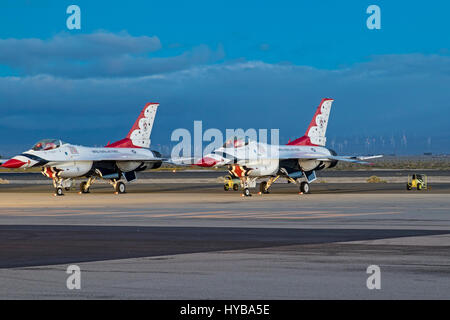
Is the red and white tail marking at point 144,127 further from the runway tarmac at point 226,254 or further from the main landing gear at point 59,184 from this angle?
the runway tarmac at point 226,254

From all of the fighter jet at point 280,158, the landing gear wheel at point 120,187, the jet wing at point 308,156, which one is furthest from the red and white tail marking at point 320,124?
the landing gear wheel at point 120,187

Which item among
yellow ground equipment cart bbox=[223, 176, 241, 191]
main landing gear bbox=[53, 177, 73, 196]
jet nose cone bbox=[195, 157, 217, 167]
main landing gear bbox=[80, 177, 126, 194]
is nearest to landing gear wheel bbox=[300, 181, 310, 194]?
yellow ground equipment cart bbox=[223, 176, 241, 191]

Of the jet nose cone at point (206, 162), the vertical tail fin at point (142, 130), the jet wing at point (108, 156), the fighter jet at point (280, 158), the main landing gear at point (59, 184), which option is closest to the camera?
the jet nose cone at point (206, 162)

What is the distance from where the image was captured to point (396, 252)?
1375 cm

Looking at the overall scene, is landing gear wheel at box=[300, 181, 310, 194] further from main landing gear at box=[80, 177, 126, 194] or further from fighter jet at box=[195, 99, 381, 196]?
main landing gear at box=[80, 177, 126, 194]

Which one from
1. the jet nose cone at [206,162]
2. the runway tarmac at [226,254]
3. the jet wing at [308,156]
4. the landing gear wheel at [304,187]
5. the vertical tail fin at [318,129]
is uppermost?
the vertical tail fin at [318,129]

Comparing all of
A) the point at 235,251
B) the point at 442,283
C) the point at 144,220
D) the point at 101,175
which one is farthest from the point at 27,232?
the point at 101,175

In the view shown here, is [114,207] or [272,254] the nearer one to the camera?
[272,254]

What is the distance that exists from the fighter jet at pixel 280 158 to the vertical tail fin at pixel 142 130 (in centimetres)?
969

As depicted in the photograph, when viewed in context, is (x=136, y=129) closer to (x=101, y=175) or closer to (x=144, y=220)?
(x=101, y=175)

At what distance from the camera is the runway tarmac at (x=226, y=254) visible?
9734mm

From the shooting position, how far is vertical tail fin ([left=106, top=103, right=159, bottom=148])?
46656mm
